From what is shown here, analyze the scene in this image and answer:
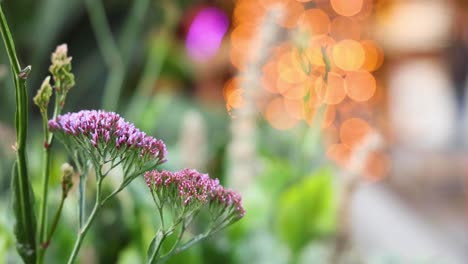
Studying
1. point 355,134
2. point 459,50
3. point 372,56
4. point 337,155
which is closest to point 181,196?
point 355,134

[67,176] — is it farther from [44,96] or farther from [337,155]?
[337,155]

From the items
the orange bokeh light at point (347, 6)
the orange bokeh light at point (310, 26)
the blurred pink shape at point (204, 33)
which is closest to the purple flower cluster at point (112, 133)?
the orange bokeh light at point (310, 26)

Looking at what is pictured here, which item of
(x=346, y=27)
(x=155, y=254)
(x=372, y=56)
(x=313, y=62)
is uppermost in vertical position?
(x=372, y=56)

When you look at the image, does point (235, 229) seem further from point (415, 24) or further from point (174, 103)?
point (415, 24)

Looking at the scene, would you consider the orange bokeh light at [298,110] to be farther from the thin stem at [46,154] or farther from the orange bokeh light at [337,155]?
the thin stem at [46,154]

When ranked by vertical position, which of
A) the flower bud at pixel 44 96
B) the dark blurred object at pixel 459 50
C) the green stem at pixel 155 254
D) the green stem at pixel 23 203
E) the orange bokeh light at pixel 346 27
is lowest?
the green stem at pixel 155 254

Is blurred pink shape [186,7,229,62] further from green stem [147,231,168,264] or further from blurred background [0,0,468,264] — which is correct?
green stem [147,231,168,264]

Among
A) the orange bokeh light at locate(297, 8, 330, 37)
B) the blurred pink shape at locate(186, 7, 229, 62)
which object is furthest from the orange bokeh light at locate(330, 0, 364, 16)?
the blurred pink shape at locate(186, 7, 229, 62)
